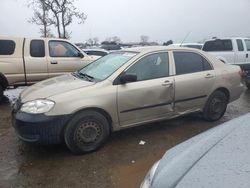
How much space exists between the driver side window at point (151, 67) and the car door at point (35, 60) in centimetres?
443

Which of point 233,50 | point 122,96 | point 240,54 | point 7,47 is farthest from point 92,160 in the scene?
point 240,54

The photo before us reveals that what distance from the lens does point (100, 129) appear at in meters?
4.80

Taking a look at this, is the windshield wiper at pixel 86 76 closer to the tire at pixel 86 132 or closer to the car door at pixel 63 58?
the tire at pixel 86 132

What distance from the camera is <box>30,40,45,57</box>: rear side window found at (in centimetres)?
884

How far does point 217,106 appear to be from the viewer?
6289 mm

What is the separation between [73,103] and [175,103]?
1938 millimetres

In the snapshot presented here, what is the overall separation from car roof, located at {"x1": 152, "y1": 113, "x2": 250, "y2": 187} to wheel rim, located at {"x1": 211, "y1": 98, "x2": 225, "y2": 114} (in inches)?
139

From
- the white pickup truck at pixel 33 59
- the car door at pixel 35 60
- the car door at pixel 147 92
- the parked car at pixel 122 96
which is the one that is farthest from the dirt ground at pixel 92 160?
the car door at pixel 35 60

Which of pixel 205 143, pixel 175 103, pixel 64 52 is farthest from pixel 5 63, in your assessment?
pixel 205 143

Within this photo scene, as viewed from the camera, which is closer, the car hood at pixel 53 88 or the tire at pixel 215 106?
the car hood at pixel 53 88

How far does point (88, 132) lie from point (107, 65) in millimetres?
1358

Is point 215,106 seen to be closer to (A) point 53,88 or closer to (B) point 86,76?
(B) point 86,76

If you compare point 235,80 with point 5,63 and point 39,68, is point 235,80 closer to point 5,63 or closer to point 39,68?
point 39,68

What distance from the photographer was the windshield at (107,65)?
204 inches
